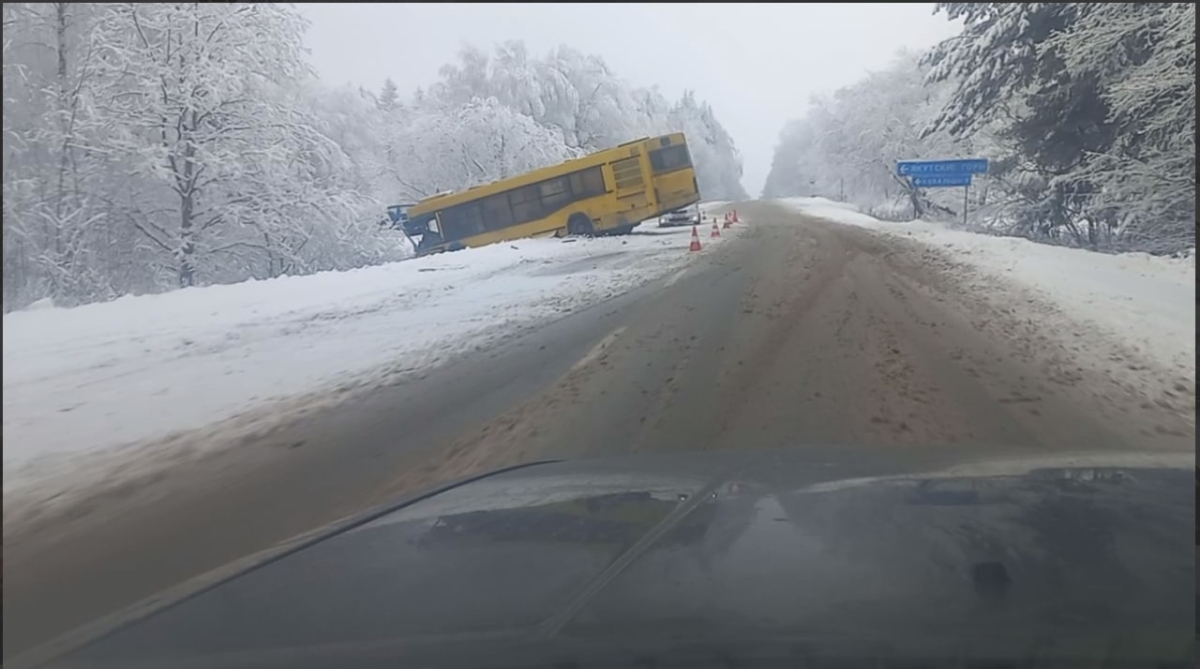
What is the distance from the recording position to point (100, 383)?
267 inches

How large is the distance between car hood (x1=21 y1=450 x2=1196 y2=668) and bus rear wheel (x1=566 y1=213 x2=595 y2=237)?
797 cm

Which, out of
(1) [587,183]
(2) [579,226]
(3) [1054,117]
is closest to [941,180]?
(3) [1054,117]

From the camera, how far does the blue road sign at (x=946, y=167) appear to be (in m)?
10.3

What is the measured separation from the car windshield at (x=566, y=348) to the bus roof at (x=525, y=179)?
0.07 m

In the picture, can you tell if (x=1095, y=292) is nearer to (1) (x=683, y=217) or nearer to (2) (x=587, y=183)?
(1) (x=683, y=217)

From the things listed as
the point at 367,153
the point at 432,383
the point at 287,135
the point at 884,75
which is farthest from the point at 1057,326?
the point at 287,135

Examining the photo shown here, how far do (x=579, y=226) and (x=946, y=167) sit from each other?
14.9 ft

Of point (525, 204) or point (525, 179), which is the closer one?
point (525, 179)

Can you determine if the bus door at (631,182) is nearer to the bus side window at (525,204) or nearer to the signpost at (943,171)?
the bus side window at (525,204)

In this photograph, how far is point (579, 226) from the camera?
12336 mm

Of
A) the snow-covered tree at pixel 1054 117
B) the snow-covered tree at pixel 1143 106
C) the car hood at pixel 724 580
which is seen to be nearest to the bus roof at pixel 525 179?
the snow-covered tree at pixel 1054 117

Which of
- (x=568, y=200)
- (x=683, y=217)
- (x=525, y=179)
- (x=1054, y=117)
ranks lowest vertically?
(x=683, y=217)

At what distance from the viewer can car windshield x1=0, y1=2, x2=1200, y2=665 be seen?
2912 mm

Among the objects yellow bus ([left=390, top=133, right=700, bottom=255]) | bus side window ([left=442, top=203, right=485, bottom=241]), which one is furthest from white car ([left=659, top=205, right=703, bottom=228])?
bus side window ([left=442, top=203, right=485, bottom=241])
